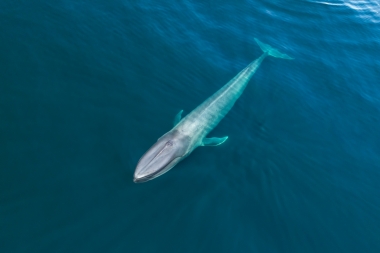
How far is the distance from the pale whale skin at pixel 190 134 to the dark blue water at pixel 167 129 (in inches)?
24.7

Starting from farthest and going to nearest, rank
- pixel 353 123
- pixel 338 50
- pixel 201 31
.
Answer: pixel 338 50 → pixel 201 31 → pixel 353 123

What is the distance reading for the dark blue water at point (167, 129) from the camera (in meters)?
15.7

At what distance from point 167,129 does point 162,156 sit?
2935 mm

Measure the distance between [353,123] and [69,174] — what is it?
19867mm

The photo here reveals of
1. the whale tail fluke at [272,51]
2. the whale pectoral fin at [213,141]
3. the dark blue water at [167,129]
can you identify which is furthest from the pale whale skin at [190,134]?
the whale tail fluke at [272,51]

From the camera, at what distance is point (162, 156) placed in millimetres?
17797

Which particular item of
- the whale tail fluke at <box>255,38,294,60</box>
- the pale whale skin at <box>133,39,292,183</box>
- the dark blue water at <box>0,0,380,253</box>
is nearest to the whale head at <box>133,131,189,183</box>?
the pale whale skin at <box>133,39,292,183</box>

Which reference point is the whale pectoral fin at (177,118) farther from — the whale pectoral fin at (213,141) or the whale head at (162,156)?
the whale pectoral fin at (213,141)

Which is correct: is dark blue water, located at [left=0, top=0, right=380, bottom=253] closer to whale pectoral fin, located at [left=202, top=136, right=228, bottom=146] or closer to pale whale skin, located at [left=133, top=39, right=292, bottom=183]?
whale pectoral fin, located at [left=202, top=136, right=228, bottom=146]

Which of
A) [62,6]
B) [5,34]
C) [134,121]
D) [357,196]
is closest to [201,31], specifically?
[62,6]

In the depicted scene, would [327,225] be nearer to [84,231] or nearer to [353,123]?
[353,123]

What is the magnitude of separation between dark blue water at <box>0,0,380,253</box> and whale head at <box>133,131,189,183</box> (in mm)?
558

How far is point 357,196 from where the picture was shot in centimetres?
2022

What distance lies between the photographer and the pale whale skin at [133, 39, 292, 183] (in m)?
17.2
